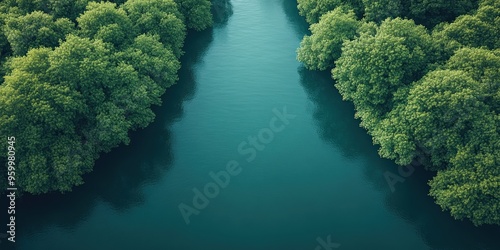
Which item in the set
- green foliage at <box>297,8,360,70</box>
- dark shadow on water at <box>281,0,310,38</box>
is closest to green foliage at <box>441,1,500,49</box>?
green foliage at <box>297,8,360,70</box>

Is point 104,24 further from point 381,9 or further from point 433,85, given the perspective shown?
point 433,85

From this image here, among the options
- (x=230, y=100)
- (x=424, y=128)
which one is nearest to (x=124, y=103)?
(x=230, y=100)

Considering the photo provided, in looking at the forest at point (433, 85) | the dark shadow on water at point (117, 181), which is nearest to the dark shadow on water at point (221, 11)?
the forest at point (433, 85)

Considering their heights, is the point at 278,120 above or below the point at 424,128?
below

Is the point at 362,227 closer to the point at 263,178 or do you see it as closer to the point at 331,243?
the point at 331,243

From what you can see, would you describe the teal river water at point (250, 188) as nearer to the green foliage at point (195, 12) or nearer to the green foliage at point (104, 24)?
the green foliage at point (104, 24)

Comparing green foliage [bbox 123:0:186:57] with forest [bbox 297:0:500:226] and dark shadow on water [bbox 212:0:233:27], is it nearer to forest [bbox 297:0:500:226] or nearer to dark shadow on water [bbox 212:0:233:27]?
dark shadow on water [bbox 212:0:233:27]
